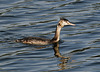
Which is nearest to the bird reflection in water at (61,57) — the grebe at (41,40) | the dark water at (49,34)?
the dark water at (49,34)

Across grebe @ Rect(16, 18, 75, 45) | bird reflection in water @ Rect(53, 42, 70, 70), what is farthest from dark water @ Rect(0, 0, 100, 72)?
grebe @ Rect(16, 18, 75, 45)

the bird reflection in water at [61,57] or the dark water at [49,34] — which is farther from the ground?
the dark water at [49,34]

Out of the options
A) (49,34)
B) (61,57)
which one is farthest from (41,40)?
(61,57)

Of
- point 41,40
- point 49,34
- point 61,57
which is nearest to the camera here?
point 61,57

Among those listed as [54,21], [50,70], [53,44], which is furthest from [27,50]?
[54,21]

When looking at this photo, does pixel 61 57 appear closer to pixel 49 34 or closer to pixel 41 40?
pixel 41 40

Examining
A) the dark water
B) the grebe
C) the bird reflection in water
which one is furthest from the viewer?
the grebe

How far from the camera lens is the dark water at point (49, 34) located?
12711mm

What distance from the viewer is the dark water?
12.7 m

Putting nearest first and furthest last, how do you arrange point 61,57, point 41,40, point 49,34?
1. point 61,57
2. point 41,40
3. point 49,34

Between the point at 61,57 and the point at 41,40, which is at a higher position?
the point at 41,40

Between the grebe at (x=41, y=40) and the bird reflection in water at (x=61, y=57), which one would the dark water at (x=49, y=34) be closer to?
the bird reflection in water at (x=61, y=57)

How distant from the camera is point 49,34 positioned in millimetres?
17156

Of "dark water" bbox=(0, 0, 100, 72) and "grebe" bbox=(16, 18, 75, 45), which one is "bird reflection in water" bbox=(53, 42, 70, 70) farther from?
"grebe" bbox=(16, 18, 75, 45)
